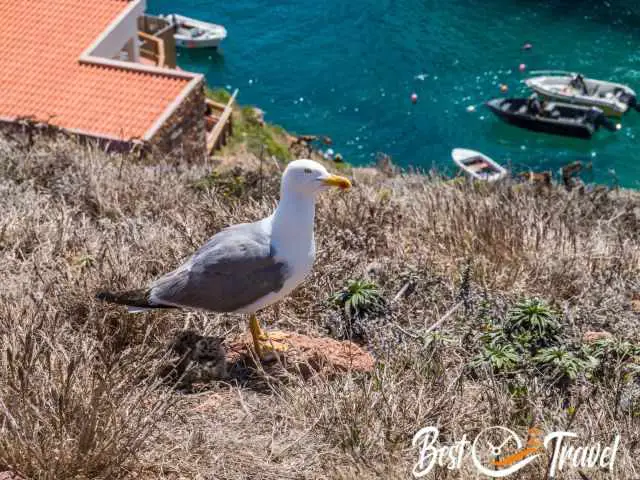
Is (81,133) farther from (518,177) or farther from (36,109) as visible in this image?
(518,177)

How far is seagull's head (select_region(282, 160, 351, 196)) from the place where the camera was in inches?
227

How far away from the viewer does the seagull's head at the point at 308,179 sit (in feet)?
18.9

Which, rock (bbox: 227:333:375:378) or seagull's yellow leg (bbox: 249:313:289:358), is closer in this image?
rock (bbox: 227:333:375:378)

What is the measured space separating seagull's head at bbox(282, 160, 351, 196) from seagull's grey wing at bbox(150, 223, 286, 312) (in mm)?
383

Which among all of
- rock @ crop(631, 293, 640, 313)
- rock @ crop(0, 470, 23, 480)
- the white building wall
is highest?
rock @ crop(0, 470, 23, 480)

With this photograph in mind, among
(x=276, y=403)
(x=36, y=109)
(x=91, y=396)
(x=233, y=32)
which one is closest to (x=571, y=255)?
(x=276, y=403)

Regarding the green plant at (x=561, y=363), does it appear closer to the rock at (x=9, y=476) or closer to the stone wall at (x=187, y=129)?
the rock at (x=9, y=476)

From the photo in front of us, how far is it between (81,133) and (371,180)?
41.9ft

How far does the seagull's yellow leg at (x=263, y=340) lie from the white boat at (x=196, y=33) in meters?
38.6

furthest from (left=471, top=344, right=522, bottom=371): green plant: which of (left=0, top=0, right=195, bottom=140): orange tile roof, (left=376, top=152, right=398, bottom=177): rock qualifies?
(left=0, top=0, right=195, bottom=140): orange tile roof

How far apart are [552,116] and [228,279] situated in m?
35.1

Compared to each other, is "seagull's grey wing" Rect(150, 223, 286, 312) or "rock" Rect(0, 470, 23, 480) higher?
"seagull's grey wing" Rect(150, 223, 286, 312)

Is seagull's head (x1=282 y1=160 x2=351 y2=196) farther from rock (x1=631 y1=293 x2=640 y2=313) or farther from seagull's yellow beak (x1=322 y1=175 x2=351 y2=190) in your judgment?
rock (x1=631 y1=293 x2=640 y2=313)

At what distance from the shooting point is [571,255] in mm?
7953
